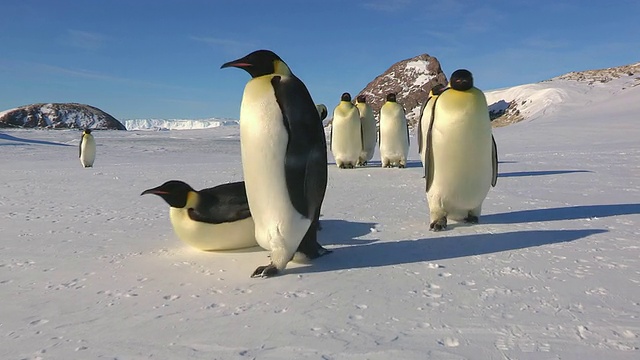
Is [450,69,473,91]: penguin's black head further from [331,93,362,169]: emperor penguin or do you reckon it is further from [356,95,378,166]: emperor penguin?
[356,95,378,166]: emperor penguin

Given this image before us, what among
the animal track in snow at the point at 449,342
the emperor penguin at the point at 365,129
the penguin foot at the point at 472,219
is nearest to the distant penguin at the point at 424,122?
the emperor penguin at the point at 365,129

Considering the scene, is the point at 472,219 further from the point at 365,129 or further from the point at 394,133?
the point at 365,129

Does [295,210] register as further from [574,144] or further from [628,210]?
[574,144]

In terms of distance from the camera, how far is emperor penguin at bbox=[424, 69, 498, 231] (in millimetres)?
4207

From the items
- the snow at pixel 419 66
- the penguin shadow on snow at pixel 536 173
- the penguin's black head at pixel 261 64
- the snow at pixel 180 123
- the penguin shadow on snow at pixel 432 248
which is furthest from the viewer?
the snow at pixel 180 123

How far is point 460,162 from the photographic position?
13.9 ft

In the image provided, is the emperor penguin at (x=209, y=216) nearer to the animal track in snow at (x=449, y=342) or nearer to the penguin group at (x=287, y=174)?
the penguin group at (x=287, y=174)

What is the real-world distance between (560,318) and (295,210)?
140cm

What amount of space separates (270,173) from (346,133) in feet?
23.8

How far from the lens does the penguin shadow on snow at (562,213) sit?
4518mm

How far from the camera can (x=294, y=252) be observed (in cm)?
295

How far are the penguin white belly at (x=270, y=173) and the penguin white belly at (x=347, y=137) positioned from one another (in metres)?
7.15

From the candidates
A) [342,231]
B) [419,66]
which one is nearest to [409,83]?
[419,66]

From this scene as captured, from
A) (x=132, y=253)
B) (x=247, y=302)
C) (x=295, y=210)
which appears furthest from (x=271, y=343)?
(x=132, y=253)
